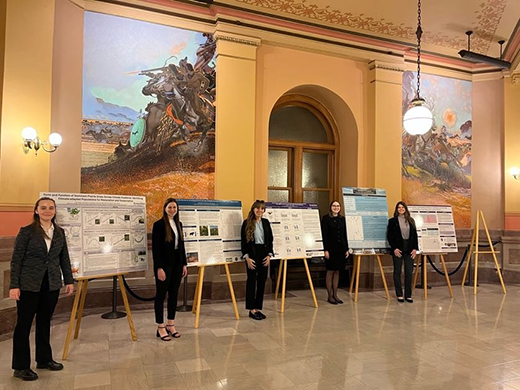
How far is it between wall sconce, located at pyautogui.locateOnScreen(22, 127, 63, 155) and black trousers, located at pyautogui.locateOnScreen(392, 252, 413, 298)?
18.7ft

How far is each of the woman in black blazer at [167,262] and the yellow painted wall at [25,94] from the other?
196 centimetres

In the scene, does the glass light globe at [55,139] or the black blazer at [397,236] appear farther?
the black blazer at [397,236]

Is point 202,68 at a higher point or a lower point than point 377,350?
higher

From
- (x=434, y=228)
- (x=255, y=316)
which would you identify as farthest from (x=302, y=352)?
(x=434, y=228)

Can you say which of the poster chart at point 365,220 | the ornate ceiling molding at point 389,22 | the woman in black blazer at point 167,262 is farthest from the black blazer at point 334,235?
the ornate ceiling molding at point 389,22

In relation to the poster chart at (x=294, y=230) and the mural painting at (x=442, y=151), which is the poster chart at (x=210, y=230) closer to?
the poster chart at (x=294, y=230)

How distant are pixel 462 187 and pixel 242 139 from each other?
5.38 m

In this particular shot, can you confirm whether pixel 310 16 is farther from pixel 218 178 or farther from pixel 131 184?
pixel 131 184

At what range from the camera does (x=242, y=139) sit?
6.91m

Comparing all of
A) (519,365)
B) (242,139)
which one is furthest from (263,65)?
(519,365)

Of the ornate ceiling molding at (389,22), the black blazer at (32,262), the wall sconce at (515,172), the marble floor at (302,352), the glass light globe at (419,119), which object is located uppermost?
the ornate ceiling molding at (389,22)

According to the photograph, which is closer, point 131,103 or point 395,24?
point 131,103

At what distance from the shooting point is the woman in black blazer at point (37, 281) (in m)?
3.55

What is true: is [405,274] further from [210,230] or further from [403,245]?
[210,230]
